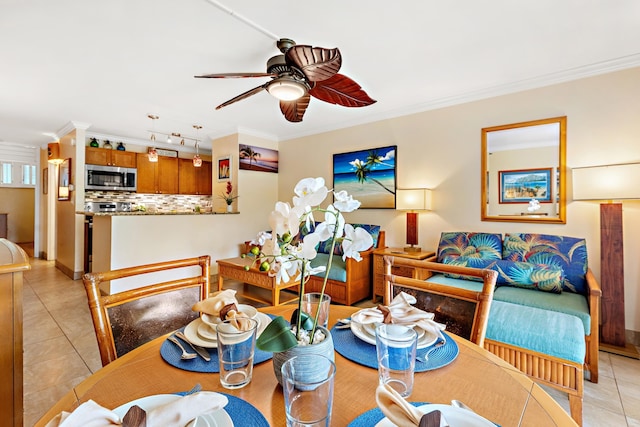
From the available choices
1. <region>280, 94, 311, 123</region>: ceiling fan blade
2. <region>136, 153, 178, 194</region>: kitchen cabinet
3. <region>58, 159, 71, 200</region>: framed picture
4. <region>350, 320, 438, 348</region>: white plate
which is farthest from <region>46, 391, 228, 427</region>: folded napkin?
<region>136, 153, 178, 194</region>: kitchen cabinet

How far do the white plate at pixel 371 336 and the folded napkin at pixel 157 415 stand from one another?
0.51m

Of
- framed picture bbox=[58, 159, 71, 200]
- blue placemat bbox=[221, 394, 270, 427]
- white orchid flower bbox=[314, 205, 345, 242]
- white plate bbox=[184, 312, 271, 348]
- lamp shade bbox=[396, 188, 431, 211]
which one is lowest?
blue placemat bbox=[221, 394, 270, 427]

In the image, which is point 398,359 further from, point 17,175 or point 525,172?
point 17,175

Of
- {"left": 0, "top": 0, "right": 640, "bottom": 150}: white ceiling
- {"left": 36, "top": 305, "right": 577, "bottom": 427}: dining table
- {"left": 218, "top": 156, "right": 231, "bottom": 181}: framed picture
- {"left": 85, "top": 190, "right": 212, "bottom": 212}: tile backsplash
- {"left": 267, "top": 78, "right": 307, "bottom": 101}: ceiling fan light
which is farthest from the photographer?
{"left": 85, "top": 190, "right": 212, "bottom": 212}: tile backsplash

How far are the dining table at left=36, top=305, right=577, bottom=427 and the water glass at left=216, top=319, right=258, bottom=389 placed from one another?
23 millimetres

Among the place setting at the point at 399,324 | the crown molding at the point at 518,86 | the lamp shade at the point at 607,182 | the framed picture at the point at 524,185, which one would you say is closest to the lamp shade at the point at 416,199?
the framed picture at the point at 524,185

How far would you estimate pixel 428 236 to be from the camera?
3.60 metres

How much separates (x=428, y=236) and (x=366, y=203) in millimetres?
971

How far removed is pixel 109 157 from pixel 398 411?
625 cm

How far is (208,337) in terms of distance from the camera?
0.90m

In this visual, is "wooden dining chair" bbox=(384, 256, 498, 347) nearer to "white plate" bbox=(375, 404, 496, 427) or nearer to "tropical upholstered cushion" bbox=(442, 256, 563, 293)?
"white plate" bbox=(375, 404, 496, 427)

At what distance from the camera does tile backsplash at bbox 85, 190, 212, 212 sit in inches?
216

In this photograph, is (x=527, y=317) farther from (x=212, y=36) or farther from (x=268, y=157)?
(x=268, y=157)

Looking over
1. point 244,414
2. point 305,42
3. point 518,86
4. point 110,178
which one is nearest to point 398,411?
point 244,414
